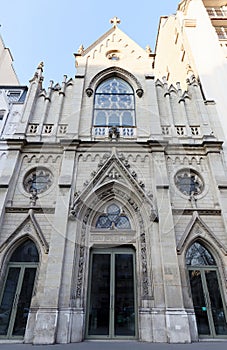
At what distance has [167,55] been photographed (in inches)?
949

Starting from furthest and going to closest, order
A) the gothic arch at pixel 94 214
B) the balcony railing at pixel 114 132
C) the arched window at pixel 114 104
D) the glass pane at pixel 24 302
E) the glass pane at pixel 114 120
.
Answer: the arched window at pixel 114 104 → the glass pane at pixel 114 120 → the balcony railing at pixel 114 132 → the gothic arch at pixel 94 214 → the glass pane at pixel 24 302

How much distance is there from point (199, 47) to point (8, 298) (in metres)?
20.2

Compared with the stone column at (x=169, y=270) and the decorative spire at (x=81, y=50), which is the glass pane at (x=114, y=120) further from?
the decorative spire at (x=81, y=50)

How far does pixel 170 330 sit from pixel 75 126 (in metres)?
10.4

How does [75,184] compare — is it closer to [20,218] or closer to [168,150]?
[20,218]

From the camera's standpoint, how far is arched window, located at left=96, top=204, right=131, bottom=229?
34.6 feet

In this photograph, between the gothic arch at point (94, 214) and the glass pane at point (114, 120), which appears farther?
the glass pane at point (114, 120)

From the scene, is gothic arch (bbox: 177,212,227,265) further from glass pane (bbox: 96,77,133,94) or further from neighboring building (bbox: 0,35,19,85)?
neighboring building (bbox: 0,35,19,85)

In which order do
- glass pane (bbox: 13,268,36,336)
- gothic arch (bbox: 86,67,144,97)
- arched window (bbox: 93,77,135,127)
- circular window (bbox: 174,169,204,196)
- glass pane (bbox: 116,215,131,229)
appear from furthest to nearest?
gothic arch (bbox: 86,67,144,97) < arched window (bbox: 93,77,135,127) < circular window (bbox: 174,169,204,196) < glass pane (bbox: 116,215,131,229) < glass pane (bbox: 13,268,36,336)

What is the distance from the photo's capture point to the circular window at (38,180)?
37.0ft

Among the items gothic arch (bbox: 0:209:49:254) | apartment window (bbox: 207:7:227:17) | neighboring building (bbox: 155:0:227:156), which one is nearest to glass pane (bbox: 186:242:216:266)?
neighboring building (bbox: 155:0:227:156)

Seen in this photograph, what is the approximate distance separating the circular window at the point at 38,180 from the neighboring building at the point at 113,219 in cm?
6

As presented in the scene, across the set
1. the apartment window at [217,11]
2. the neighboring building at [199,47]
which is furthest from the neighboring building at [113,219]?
the apartment window at [217,11]

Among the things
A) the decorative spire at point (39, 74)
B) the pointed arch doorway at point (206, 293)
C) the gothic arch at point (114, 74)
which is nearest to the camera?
the pointed arch doorway at point (206, 293)
